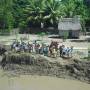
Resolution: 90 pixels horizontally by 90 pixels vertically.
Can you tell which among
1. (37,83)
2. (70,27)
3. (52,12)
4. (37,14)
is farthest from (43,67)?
(37,14)

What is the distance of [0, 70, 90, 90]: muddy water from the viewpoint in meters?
23.4

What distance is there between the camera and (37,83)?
2453 cm

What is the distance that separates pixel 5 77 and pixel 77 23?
18507 millimetres

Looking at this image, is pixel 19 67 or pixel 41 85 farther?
pixel 19 67

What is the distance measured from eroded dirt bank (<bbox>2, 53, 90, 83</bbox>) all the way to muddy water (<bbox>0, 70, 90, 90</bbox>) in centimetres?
66

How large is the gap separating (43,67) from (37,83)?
95.6 inches

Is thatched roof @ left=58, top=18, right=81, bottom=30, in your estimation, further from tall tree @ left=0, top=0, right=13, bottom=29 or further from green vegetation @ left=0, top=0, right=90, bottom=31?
A: tall tree @ left=0, top=0, right=13, bottom=29

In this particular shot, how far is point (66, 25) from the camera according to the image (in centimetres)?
4281

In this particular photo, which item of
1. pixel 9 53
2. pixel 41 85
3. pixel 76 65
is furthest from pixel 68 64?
pixel 9 53

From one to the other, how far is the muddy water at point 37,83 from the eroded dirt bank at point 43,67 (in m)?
0.66

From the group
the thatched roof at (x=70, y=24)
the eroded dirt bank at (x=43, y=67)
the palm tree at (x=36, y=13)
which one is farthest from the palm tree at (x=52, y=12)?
the eroded dirt bank at (x=43, y=67)

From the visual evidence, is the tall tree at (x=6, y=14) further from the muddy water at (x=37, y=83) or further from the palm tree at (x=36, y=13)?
the muddy water at (x=37, y=83)

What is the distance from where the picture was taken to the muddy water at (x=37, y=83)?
2344 cm

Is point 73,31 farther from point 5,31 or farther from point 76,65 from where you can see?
point 76,65
